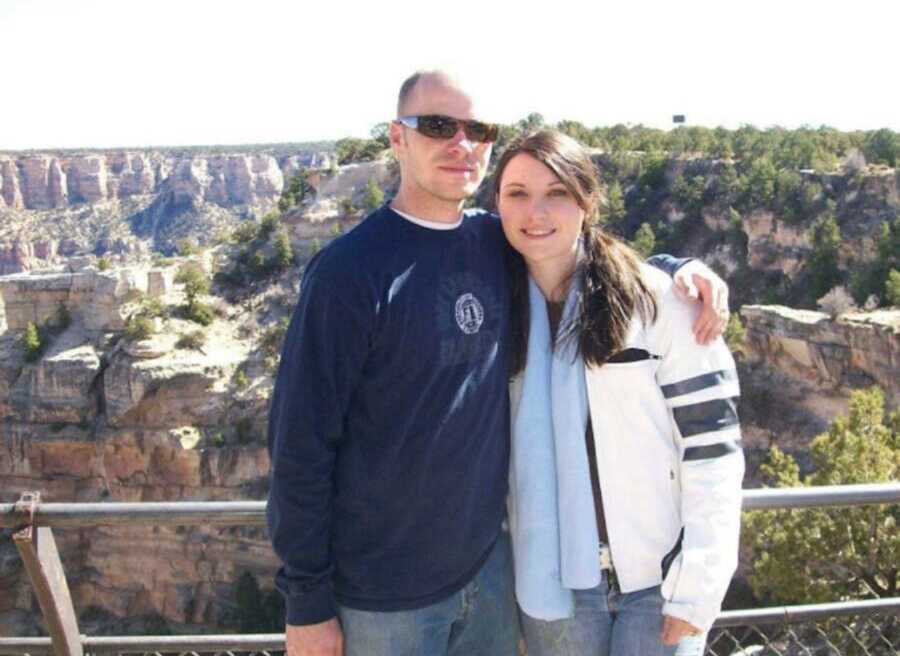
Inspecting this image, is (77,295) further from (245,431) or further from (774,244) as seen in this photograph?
(774,244)

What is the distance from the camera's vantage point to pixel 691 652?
2.34 meters

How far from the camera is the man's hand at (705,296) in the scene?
2.30m

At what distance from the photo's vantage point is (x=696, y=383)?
2264 mm

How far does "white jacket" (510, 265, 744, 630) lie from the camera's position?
225cm

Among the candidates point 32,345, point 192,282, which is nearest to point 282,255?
point 192,282

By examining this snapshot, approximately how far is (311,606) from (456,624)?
46 centimetres

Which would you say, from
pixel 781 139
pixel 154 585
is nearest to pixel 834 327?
pixel 781 139

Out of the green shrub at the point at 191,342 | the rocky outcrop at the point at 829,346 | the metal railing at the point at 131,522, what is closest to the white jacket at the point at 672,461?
the metal railing at the point at 131,522

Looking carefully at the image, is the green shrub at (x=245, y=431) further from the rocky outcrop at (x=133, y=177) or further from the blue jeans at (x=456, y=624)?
the rocky outcrop at (x=133, y=177)

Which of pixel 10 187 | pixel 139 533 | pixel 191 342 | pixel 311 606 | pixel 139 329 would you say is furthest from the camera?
pixel 10 187

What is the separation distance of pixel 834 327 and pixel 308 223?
75.6 ft

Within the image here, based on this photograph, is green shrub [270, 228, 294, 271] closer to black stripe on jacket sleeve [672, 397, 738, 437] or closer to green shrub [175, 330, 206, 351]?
green shrub [175, 330, 206, 351]

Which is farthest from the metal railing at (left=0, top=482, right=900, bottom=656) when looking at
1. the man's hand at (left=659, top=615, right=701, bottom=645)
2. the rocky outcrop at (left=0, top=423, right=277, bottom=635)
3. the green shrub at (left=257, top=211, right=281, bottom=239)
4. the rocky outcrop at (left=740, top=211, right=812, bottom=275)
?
the green shrub at (left=257, top=211, right=281, bottom=239)

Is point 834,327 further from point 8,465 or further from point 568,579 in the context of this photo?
point 8,465
